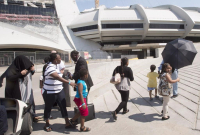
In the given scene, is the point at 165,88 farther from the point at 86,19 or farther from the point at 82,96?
the point at 86,19

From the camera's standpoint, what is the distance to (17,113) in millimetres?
2551

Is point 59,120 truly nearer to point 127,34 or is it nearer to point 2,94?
point 2,94

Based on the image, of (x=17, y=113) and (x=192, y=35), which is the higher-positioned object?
(x=192, y=35)

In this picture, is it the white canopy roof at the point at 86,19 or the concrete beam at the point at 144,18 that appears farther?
the white canopy roof at the point at 86,19

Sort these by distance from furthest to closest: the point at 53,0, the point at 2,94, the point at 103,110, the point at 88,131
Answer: the point at 53,0 → the point at 2,94 → the point at 103,110 → the point at 88,131

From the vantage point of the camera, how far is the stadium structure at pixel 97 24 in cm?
3128

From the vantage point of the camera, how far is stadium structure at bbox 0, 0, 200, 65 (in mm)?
31281

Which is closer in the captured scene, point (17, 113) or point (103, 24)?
point (17, 113)

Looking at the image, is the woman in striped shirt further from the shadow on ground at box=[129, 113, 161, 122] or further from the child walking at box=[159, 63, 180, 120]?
the child walking at box=[159, 63, 180, 120]

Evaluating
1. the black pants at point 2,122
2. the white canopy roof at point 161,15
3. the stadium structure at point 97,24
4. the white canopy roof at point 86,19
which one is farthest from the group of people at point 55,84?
the white canopy roof at point 161,15

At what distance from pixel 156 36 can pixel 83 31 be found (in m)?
17.2

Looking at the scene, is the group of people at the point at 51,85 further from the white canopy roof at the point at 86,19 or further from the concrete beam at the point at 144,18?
the concrete beam at the point at 144,18

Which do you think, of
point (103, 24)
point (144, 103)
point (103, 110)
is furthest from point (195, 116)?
point (103, 24)

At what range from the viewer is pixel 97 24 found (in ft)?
105
